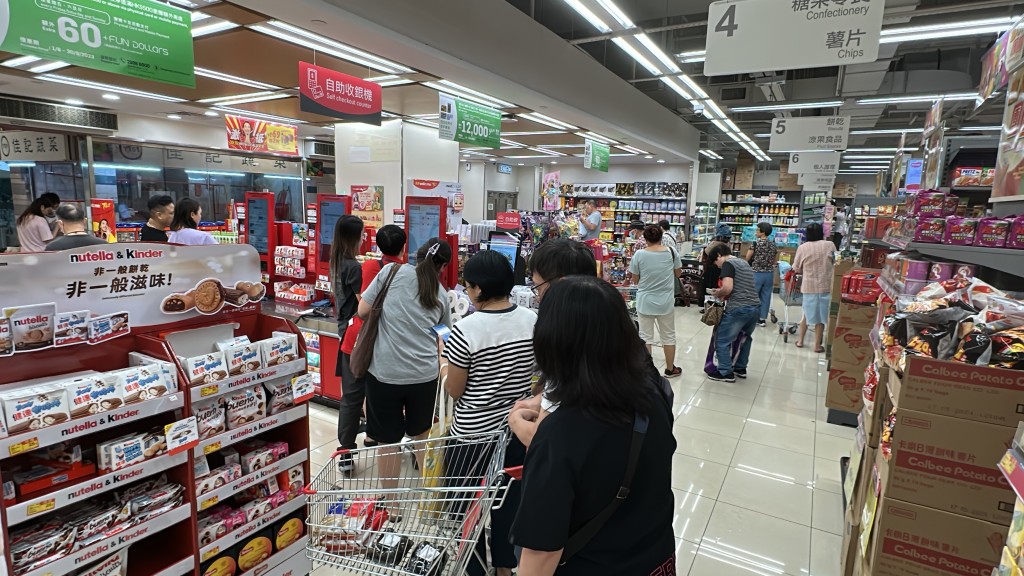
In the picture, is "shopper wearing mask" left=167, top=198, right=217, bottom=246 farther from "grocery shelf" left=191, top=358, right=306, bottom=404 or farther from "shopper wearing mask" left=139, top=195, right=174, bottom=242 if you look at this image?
"grocery shelf" left=191, top=358, right=306, bottom=404

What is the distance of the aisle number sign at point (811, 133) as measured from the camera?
354 inches


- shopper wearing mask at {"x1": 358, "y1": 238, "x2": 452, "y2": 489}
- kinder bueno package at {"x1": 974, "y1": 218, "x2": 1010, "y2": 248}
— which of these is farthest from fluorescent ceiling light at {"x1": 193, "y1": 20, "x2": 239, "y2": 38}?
kinder bueno package at {"x1": 974, "y1": 218, "x2": 1010, "y2": 248}

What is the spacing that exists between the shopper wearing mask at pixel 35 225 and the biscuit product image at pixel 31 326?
6.31 meters

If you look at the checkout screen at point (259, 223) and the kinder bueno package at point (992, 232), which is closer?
the kinder bueno package at point (992, 232)

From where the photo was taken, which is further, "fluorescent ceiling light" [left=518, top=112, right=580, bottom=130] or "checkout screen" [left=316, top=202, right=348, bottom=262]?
"fluorescent ceiling light" [left=518, top=112, right=580, bottom=130]

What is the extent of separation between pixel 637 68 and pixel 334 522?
10.9 meters

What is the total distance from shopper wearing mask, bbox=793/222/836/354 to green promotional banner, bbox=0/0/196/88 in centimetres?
713

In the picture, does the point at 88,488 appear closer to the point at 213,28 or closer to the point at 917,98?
the point at 213,28

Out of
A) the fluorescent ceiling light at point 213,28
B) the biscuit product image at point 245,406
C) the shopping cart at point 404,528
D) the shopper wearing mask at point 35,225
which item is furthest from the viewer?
the shopper wearing mask at point 35,225

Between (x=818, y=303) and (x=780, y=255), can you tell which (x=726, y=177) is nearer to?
(x=780, y=255)

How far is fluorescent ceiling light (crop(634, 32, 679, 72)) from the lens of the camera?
5995 mm

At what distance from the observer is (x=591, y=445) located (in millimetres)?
1175

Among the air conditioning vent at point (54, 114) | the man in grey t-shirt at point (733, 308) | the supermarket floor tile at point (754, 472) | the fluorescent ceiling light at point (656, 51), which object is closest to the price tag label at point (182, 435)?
the supermarket floor tile at point (754, 472)

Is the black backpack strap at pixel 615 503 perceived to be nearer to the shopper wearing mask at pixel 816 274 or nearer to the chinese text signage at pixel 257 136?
the shopper wearing mask at pixel 816 274
